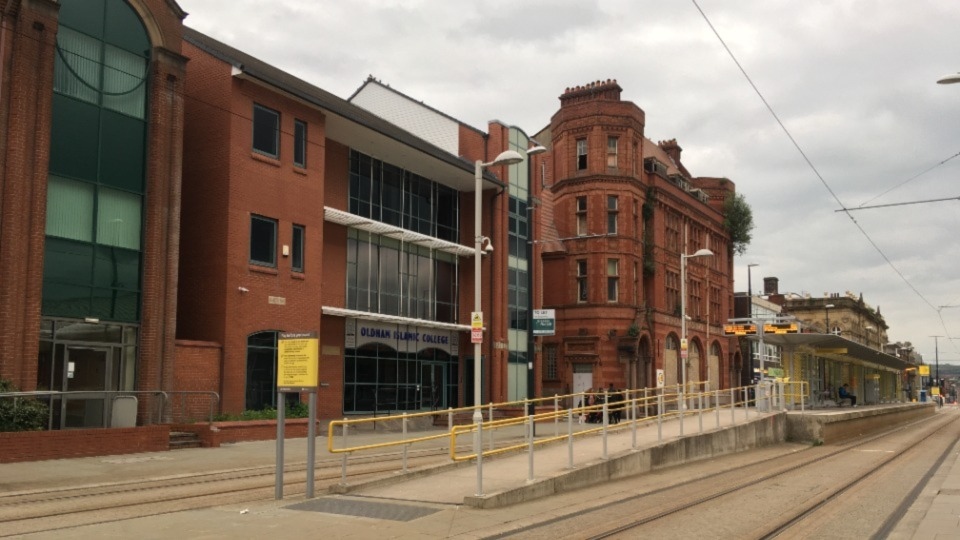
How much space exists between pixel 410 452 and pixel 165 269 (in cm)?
870

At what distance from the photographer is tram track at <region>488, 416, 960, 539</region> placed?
11273 millimetres

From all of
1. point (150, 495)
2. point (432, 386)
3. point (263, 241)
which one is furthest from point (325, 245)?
point (150, 495)

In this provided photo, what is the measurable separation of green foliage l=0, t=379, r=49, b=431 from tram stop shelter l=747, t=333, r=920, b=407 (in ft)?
78.6

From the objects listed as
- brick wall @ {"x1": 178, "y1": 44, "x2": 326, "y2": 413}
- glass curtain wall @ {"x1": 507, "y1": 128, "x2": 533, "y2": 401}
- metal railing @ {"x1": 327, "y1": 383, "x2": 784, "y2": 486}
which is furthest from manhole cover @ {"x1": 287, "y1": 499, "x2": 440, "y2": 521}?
glass curtain wall @ {"x1": 507, "y1": 128, "x2": 533, "y2": 401}

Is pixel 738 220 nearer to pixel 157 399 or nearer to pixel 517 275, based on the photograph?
pixel 517 275

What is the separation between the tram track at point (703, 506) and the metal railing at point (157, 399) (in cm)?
1330

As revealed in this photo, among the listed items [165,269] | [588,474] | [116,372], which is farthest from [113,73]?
[588,474]

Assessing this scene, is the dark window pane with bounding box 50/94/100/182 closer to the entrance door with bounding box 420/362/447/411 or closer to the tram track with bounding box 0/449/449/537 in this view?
the tram track with bounding box 0/449/449/537

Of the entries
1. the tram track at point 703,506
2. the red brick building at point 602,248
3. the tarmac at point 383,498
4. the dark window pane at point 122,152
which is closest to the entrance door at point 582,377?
the red brick building at point 602,248

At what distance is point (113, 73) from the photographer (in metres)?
23.8

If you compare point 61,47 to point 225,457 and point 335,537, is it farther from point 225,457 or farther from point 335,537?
point 335,537

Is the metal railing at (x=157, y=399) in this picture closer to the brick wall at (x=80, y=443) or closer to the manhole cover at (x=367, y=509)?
the brick wall at (x=80, y=443)

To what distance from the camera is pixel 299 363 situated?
44.8ft

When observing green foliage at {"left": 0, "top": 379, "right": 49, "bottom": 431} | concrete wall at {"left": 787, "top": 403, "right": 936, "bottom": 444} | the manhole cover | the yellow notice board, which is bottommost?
concrete wall at {"left": 787, "top": 403, "right": 936, "bottom": 444}
